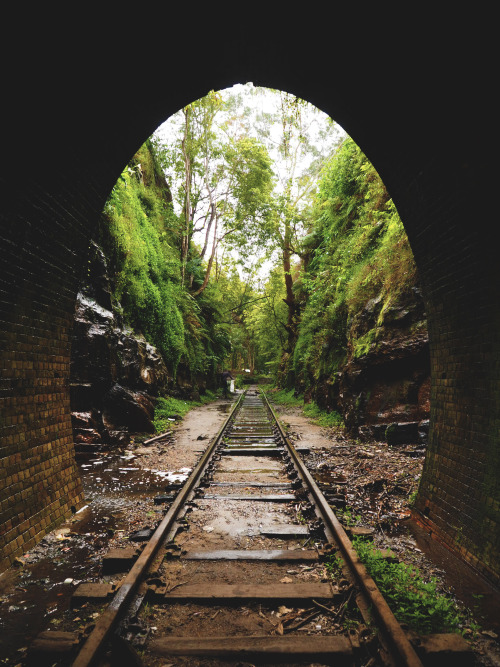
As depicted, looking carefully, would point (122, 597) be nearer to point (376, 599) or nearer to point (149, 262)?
point (376, 599)

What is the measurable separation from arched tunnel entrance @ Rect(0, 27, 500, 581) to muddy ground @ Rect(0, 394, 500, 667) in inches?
10.1

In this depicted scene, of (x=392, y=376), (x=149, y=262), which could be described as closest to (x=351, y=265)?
(x=392, y=376)

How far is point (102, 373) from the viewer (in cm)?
721

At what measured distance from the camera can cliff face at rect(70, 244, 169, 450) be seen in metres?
6.79

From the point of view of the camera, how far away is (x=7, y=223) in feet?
Result: 9.54

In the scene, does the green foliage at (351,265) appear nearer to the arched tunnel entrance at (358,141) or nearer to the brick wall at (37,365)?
the arched tunnel entrance at (358,141)

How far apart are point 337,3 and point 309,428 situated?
885 cm

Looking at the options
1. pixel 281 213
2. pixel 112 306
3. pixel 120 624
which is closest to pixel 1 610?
pixel 120 624

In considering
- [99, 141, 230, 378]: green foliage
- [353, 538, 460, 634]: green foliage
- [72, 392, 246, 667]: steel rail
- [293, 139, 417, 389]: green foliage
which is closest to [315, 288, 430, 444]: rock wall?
[293, 139, 417, 389]: green foliage

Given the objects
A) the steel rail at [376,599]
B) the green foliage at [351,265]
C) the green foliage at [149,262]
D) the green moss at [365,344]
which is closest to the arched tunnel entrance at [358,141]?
the steel rail at [376,599]

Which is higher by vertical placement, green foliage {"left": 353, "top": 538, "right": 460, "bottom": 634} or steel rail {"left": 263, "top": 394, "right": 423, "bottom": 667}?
steel rail {"left": 263, "top": 394, "right": 423, "bottom": 667}

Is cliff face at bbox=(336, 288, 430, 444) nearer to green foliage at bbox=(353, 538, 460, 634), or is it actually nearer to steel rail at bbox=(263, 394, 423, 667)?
steel rail at bbox=(263, 394, 423, 667)

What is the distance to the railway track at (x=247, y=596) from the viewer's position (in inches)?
76.7

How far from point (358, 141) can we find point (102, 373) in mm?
6239
